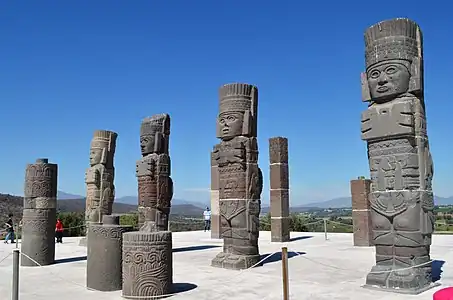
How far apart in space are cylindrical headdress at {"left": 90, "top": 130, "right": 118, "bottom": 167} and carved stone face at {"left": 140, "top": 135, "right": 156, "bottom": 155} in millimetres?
3581

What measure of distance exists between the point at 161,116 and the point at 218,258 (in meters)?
5.04

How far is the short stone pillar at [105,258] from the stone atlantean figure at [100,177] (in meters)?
8.12

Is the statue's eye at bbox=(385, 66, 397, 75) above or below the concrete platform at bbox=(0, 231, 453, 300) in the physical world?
above

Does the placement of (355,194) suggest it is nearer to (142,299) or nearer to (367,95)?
(367,95)

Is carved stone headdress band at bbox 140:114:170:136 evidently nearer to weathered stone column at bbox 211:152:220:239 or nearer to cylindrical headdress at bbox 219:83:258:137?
cylindrical headdress at bbox 219:83:258:137

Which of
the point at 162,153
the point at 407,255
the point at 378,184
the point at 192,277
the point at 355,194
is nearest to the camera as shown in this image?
the point at 407,255

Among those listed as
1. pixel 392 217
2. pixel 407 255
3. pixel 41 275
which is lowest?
pixel 41 275

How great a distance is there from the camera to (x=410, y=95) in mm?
7863

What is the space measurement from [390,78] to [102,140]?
11.7 m

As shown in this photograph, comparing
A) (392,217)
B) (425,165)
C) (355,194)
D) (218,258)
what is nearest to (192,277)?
(218,258)

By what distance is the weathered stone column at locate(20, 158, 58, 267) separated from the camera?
458 inches

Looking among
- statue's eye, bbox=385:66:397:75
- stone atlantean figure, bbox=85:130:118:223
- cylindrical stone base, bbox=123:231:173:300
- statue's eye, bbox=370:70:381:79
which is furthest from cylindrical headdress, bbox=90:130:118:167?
statue's eye, bbox=385:66:397:75

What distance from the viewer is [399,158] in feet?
25.5

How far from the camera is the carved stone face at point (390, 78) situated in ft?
25.7
